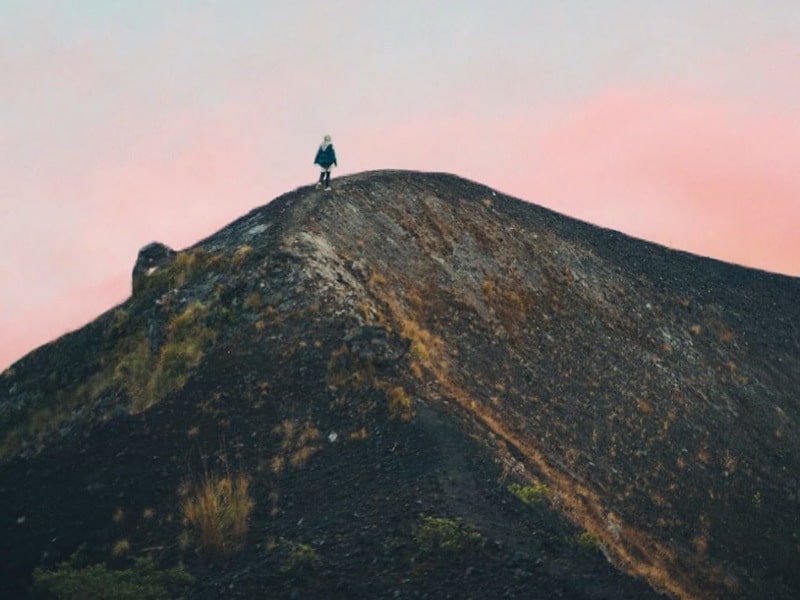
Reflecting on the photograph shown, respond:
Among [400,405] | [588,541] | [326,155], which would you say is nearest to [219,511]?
[400,405]

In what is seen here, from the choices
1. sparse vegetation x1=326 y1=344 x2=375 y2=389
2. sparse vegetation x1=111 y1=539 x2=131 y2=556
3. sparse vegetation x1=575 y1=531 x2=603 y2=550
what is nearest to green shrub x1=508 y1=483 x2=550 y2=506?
sparse vegetation x1=575 y1=531 x2=603 y2=550

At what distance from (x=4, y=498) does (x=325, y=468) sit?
958 centimetres

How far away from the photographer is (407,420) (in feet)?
88.0

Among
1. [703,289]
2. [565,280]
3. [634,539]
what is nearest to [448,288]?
[565,280]

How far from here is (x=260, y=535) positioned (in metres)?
23.7

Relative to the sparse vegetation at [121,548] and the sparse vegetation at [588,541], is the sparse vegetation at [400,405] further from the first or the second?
the sparse vegetation at [121,548]

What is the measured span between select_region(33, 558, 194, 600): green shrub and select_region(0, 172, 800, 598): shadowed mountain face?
1.53 feet

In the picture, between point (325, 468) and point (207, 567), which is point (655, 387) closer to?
point (325, 468)

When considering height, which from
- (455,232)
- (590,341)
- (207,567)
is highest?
(455,232)

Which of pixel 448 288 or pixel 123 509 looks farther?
pixel 448 288

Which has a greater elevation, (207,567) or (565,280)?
(565,280)

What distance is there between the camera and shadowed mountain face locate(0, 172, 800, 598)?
912 inches

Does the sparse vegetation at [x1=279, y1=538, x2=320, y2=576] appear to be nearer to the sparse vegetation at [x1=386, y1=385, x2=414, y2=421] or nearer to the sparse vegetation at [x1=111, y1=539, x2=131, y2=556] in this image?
the sparse vegetation at [x1=111, y1=539, x2=131, y2=556]

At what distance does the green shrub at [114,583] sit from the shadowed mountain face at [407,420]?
465 millimetres
